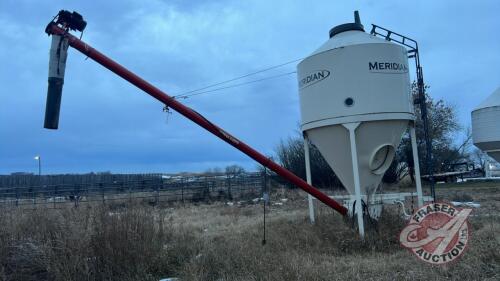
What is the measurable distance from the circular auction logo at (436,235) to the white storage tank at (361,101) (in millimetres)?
1344

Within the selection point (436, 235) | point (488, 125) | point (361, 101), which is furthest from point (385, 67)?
point (488, 125)

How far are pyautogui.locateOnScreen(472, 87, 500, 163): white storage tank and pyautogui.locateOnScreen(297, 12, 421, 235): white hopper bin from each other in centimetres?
703

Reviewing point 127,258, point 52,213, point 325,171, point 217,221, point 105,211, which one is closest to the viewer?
point 127,258

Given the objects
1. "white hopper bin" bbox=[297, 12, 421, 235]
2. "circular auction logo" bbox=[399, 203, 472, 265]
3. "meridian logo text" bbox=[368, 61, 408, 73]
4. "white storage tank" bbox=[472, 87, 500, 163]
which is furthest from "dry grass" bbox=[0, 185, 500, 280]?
"white storage tank" bbox=[472, 87, 500, 163]

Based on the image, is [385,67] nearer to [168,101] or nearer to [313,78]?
[313,78]

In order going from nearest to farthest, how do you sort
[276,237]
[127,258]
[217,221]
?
[127,258] < [276,237] < [217,221]

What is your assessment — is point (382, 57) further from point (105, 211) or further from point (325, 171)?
point (325, 171)

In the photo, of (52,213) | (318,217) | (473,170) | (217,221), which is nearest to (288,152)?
(473,170)

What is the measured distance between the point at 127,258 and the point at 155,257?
0.47m

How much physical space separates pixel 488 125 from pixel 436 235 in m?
9.24

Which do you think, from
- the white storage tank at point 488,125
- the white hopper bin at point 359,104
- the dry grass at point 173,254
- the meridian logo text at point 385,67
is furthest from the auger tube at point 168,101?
the white storage tank at point 488,125

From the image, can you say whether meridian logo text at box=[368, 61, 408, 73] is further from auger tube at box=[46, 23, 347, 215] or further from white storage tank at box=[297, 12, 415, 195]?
auger tube at box=[46, 23, 347, 215]

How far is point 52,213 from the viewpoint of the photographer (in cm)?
746

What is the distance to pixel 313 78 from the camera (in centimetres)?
917
